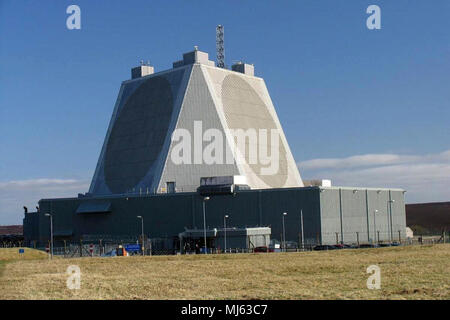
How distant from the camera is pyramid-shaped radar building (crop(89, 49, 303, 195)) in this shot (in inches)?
3501

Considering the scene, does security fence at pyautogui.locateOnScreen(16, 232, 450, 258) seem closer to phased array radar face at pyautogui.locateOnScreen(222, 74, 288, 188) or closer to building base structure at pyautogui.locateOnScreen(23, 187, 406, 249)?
building base structure at pyautogui.locateOnScreen(23, 187, 406, 249)

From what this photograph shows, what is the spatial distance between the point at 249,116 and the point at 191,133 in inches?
441

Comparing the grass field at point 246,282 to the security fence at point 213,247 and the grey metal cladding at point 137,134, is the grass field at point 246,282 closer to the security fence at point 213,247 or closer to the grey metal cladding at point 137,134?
the security fence at point 213,247

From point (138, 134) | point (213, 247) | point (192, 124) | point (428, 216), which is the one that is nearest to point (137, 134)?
point (138, 134)

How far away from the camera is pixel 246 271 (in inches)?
1390

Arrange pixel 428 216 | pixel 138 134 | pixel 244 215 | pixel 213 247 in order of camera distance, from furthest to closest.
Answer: pixel 428 216
pixel 138 134
pixel 244 215
pixel 213 247

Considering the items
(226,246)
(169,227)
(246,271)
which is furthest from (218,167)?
(246,271)

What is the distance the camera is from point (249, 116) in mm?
96625

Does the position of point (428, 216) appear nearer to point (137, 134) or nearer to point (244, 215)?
point (244, 215)

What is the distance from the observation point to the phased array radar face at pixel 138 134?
307 feet

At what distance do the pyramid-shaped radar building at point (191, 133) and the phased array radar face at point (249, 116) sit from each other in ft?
0.53

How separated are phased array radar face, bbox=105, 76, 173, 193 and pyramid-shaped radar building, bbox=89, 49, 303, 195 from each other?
15 cm
